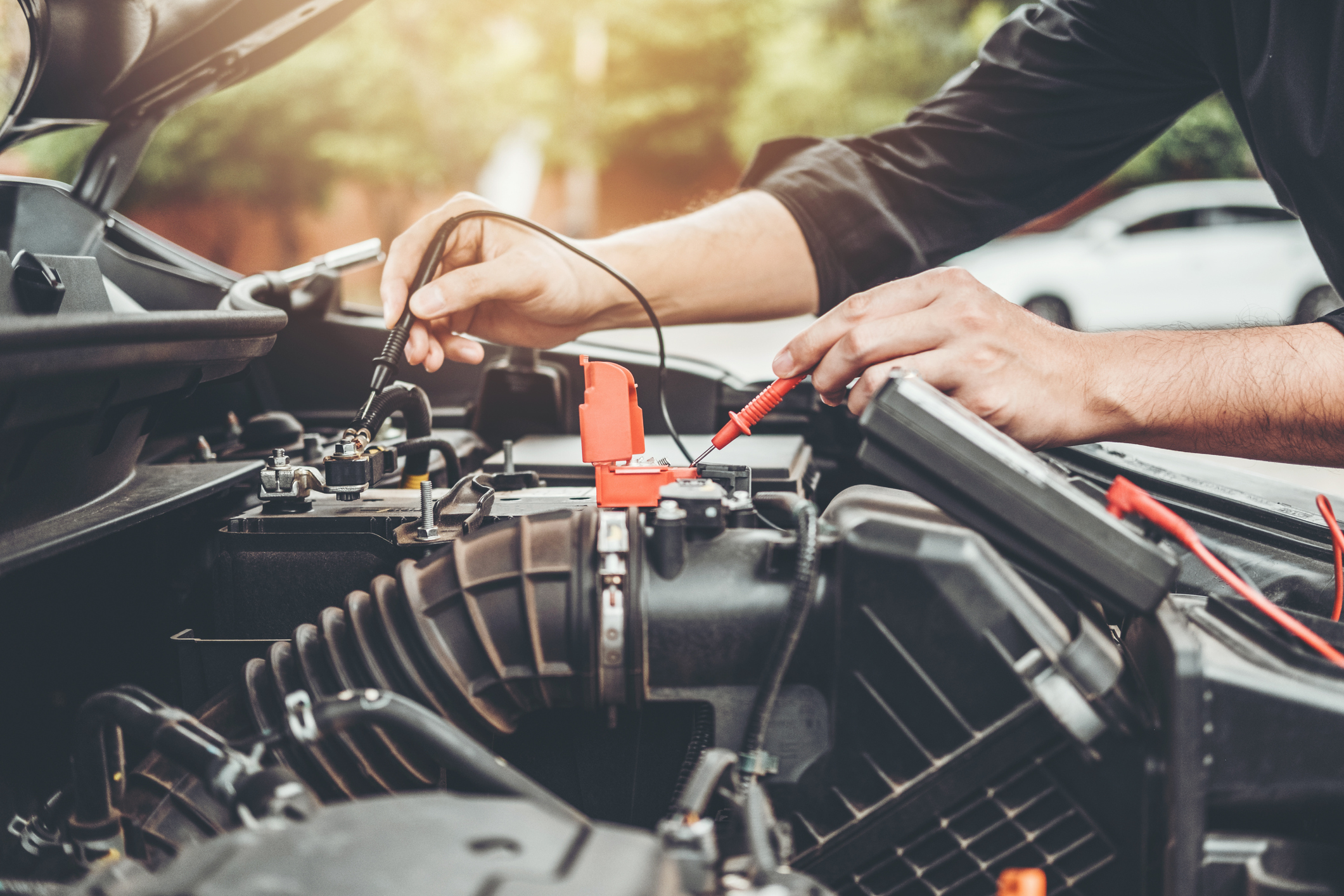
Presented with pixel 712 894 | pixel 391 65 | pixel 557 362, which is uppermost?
pixel 391 65

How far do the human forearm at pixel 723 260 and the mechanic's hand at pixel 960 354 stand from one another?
0.54 m

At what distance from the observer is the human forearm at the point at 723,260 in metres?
1.42

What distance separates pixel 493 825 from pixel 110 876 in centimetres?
21

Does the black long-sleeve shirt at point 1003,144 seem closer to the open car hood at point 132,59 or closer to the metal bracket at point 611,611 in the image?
the open car hood at point 132,59

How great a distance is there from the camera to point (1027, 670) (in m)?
0.63

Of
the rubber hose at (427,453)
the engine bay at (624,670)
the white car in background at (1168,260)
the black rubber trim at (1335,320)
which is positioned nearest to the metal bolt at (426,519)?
the engine bay at (624,670)

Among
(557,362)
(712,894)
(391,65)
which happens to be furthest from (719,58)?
(712,894)

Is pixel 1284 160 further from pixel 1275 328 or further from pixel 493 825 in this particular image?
pixel 493 825

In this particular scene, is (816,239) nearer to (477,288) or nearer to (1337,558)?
(477,288)

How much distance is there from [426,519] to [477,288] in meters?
0.37

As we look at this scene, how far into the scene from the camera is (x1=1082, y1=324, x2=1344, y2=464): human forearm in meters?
0.92

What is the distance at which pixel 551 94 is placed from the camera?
14633mm

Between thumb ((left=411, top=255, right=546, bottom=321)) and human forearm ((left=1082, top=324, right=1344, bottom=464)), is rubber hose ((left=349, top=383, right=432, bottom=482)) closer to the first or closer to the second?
thumb ((left=411, top=255, right=546, bottom=321))

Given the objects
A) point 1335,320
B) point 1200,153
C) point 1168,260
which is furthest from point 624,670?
point 1200,153
